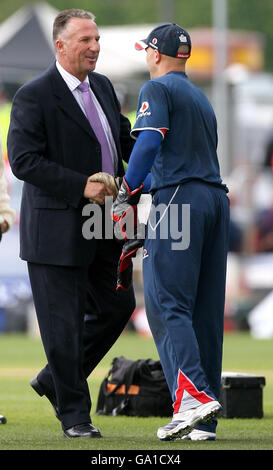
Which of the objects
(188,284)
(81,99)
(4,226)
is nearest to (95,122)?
(81,99)

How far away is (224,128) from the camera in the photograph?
105 ft

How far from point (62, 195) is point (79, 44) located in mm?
935

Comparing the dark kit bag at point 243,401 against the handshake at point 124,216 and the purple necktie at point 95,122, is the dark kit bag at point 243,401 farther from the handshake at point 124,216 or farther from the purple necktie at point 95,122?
the purple necktie at point 95,122

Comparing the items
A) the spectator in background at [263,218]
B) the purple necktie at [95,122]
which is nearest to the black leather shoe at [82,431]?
the purple necktie at [95,122]

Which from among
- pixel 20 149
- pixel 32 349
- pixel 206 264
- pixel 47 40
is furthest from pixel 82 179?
pixel 47 40

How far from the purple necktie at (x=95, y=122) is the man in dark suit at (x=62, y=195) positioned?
0.05ft

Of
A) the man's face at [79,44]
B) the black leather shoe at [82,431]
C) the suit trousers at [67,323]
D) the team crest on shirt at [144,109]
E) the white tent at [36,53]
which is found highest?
the white tent at [36,53]

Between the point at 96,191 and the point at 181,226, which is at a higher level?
the point at 96,191

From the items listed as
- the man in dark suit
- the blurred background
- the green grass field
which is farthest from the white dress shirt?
the blurred background

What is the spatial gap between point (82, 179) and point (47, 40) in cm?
1853

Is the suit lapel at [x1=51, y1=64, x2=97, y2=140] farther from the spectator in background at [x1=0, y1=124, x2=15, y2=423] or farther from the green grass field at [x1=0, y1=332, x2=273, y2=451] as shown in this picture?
the green grass field at [x1=0, y1=332, x2=273, y2=451]

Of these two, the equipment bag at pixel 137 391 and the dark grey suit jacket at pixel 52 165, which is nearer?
the dark grey suit jacket at pixel 52 165

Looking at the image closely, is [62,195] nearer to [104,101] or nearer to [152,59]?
[104,101]

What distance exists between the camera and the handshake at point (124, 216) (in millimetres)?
7582
